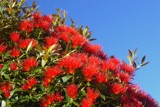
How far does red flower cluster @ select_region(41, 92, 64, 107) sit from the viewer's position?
3799 mm

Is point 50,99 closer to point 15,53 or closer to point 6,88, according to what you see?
point 6,88

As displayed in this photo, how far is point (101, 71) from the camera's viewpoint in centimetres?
418

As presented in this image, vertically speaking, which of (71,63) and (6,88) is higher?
(71,63)

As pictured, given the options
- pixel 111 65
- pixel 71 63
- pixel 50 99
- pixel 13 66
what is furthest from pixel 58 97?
pixel 111 65

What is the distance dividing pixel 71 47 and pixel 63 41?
0.18 m

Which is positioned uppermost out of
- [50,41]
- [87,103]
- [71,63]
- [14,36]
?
[14,36]

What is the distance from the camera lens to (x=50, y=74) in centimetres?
384

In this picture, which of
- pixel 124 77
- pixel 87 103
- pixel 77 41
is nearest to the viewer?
pixel 87 103

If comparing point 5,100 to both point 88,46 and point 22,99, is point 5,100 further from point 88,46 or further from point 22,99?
point 88,46

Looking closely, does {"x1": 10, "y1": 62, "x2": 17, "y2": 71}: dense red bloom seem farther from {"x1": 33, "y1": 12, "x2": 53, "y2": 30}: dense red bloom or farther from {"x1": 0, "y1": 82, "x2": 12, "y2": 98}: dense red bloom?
{"x1": 33, "y1": 12, "x2": 53, "y2": 30}: dense red bloom

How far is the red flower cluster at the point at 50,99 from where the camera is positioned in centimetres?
380

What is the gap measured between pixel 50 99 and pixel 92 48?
3.87ft

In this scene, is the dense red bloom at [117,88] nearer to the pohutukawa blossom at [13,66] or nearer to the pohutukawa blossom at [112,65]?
the pohutukawa blossom at [112,65]

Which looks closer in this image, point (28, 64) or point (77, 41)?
point (28, 64)
